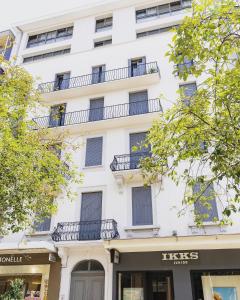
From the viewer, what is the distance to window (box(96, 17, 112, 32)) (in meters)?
21.3

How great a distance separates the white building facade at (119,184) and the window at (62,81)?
8 cm

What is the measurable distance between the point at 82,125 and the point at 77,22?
10.7m

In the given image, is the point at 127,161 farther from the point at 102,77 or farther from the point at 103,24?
the point at 103,24

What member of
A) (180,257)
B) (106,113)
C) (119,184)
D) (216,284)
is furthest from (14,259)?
(216,284)

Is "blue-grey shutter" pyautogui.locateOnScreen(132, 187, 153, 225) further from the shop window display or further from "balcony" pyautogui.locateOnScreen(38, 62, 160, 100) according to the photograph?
"balcony" pyautogui.locateOnScreen(38, 62, 160, 100)

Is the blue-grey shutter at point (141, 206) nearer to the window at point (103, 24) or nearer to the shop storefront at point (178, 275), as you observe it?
the shop storefront at point (178, 275)

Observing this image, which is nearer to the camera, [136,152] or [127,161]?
[127,161]

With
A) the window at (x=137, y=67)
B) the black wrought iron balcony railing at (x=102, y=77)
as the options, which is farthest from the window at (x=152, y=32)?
the black wrought iron balcony railing at (x=102, y=77)

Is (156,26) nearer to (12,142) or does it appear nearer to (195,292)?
(12,142)

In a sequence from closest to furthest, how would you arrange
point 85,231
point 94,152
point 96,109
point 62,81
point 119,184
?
point 85,231 → point 119,184 → point 94,152 → point 96,109 → point 62,81

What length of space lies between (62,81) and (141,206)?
10.8 meters

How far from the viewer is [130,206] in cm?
1327

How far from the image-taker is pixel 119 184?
1377 centimetres

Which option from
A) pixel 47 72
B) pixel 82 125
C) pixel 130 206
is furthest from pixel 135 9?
pixel 130 206
